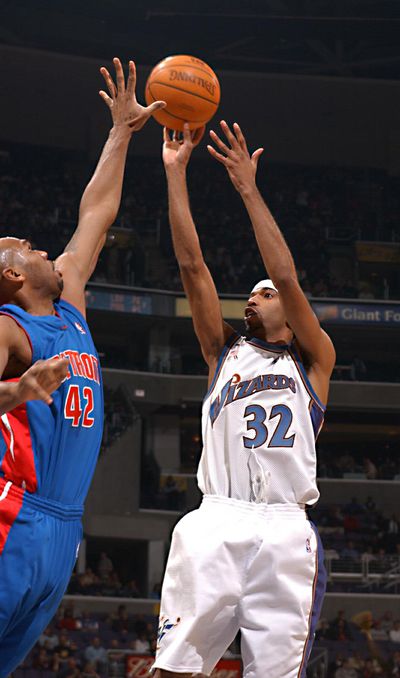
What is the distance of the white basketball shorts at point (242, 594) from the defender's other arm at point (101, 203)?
1.41 metres

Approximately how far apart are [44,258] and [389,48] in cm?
2452

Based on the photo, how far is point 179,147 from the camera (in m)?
5.75

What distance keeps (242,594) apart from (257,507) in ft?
1.47

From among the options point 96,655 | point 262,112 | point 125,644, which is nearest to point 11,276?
point 96,655

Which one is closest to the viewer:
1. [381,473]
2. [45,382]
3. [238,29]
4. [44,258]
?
[45,382]

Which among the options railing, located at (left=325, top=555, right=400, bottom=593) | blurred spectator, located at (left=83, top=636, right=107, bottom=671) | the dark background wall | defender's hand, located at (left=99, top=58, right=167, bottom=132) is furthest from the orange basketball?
the dark background wall

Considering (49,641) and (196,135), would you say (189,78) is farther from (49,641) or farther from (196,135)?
(49,641)

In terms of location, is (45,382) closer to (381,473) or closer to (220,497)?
(220,497)

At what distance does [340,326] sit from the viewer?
2427 cm

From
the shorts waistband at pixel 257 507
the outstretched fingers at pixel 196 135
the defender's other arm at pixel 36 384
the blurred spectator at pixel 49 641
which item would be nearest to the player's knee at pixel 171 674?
the shorts waistband at pixel 257 507

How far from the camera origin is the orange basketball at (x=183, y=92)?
19.2 feet

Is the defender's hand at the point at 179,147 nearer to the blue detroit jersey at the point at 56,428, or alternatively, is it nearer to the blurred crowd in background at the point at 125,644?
the blue detroit jersey at the point at 56,428

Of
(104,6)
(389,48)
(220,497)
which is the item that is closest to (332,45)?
(389,48)

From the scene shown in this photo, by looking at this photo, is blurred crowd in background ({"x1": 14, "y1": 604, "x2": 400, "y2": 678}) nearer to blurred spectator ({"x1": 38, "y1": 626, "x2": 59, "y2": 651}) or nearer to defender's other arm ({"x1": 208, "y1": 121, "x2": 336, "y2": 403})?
blurred spectator ({"x1": 38, "y1": 626, "x2": 59, "y2": 651})
